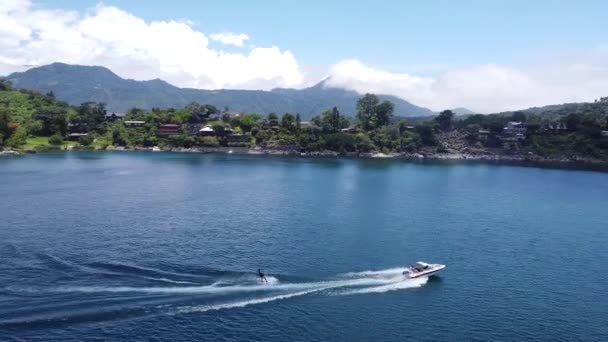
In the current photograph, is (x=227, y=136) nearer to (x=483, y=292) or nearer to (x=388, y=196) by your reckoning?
(x=388, y=196)

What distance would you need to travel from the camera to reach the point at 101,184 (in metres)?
82.7

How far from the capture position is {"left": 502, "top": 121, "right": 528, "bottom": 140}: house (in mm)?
176125

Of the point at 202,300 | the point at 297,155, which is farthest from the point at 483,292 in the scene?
the point at 297,155

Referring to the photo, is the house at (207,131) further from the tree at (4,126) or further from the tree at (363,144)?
the tree at (4,126)

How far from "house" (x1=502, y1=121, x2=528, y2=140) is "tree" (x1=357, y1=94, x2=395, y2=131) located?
4169 cm

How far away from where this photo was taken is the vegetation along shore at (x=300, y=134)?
162 m

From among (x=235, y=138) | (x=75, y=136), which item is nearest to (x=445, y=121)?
(x=235, y=138)

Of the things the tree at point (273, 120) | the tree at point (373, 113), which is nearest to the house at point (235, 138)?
the tree at point (273, 120)

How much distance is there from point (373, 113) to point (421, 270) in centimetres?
15527

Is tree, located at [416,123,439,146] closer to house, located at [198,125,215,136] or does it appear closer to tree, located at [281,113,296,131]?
tree, located at [281,113,296,131]

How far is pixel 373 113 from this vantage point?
193 metres

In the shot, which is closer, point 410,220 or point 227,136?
point 410,220

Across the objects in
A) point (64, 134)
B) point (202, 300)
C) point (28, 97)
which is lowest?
point (202, 300)

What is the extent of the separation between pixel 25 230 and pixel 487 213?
5679cm
